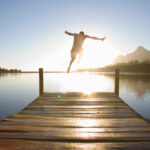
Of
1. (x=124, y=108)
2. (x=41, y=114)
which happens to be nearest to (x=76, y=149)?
(x=41, y=114)

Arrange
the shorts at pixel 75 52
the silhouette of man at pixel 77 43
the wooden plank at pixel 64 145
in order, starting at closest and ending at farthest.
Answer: the wooden plank at pixel 64 145 < the silhouette of man at pixel 77 43 < the shorts at pixel 75 52

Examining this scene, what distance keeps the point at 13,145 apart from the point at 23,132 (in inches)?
19.3

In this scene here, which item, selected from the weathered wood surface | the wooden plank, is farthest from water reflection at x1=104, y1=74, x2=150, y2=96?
the wooden plank

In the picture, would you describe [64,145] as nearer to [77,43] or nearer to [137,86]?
[77,43]

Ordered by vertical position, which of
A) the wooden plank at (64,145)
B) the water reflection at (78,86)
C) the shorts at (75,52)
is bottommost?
the water reflection at (78,86)

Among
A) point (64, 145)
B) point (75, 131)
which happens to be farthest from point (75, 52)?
point (64, 145)

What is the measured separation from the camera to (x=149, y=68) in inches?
3211

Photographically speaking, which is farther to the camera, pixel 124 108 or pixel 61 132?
pixel 124 108

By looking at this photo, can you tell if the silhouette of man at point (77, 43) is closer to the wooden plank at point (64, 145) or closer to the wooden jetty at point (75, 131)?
the wooden jetty at point (75, 131)

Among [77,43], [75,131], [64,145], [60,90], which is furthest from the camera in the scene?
[60,90]

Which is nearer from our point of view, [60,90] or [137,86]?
[60,90]

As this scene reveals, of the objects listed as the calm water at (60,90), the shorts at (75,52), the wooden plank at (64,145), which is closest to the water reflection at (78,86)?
the calm water at (60,90)

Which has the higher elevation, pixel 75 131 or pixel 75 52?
pixel 75 52

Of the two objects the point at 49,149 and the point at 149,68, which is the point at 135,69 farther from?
the point at 49,149
